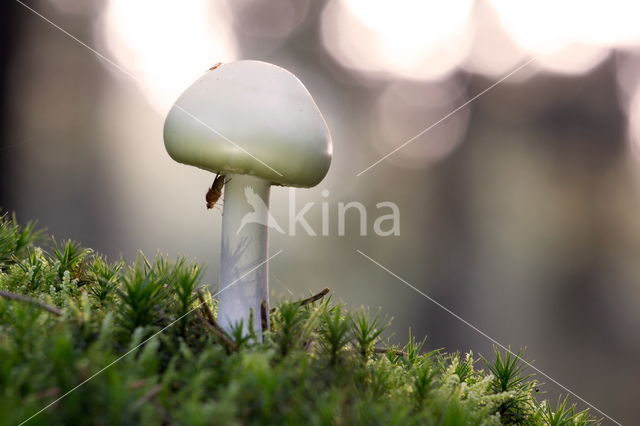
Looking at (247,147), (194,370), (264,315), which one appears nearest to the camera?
(194,370)

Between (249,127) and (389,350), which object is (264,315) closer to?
(389,350)

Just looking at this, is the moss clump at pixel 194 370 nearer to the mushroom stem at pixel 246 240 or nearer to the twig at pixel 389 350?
the twig at pixel 389 350

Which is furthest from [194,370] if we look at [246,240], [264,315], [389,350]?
[389,350]

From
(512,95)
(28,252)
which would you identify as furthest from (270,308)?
(512,95)

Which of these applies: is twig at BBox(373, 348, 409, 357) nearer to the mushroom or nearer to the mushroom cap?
the mushroom

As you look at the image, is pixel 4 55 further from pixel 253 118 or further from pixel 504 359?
pixel 504 359

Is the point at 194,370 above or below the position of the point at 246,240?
below
